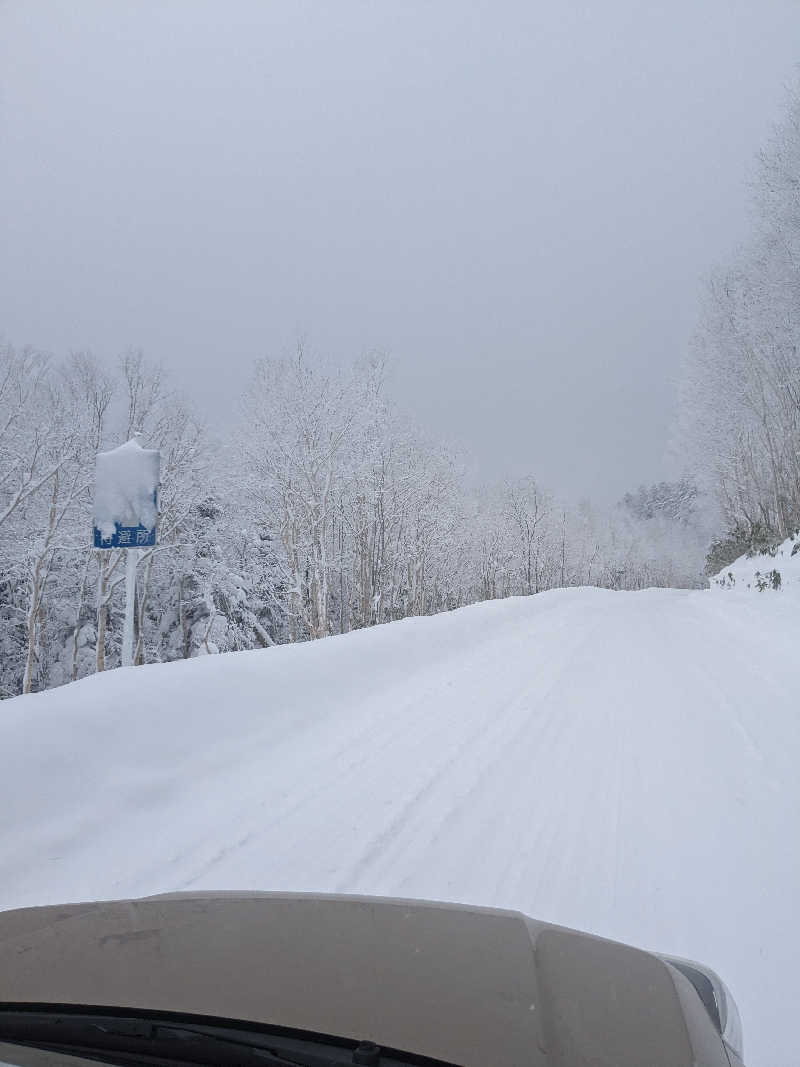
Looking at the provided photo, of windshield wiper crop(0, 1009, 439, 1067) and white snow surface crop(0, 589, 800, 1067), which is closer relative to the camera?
windshield wiper crop(0, 1009, 439, 1067)

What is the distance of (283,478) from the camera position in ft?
75.3

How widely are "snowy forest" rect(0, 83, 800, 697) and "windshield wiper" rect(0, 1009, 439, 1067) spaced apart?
2042 cm

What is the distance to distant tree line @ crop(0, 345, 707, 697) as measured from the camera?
74.1ft

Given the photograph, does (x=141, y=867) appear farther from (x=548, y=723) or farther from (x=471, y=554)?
(x=471, y=554)

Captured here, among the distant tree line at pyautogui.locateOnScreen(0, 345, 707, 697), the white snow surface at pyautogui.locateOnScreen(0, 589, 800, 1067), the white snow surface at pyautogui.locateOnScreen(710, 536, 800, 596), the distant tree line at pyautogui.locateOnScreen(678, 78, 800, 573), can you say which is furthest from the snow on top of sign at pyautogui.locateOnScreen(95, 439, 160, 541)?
the distant tree line at pyautogui.locateOnScreen(678, 78, 800, 573)

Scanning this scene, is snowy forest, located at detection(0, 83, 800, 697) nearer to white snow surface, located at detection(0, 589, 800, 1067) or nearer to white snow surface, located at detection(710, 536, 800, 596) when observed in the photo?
white snow surface, located at detection(710, 536, 800, 596)

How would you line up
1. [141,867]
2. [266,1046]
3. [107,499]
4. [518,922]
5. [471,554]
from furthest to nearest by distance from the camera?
[471,554] < [107,499] < [141,867] < [518,922] < [266,1046]

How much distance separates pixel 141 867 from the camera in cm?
337

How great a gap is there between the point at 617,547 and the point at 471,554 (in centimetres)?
3541

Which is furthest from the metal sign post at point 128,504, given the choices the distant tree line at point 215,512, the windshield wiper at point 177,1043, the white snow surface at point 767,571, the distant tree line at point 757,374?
the distant tree line at point 757,374

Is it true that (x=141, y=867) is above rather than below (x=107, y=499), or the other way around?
below

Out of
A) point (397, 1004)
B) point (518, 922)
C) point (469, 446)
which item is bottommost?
point (518, 922)

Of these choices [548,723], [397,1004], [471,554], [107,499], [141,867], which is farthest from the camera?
[471,554]

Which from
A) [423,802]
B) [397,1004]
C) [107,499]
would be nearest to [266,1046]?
[397,1004]
